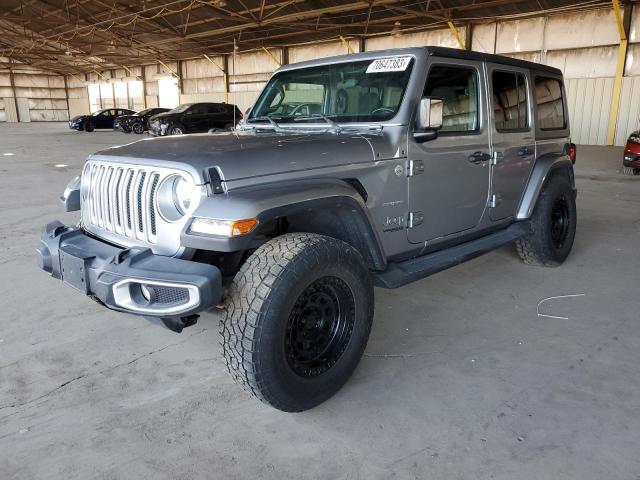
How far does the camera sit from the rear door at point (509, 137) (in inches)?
139

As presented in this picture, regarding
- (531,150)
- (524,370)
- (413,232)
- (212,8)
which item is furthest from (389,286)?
(212,8)

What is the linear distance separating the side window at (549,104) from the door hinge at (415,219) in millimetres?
1736

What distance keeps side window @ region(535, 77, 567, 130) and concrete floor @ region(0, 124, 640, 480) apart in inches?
54.4

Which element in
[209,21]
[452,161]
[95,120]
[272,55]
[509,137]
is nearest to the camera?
[452,161]

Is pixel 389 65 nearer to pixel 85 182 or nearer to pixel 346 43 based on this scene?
pixel 85 182

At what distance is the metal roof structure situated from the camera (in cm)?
1700

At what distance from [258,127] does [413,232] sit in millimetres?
1281

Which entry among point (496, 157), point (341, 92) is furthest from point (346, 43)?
point (341, 92)

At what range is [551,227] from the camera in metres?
4.30

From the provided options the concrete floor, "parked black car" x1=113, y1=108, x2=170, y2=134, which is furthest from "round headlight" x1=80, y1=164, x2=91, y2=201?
"parked black car" x1=113, y1=108, x2=170, y2=134

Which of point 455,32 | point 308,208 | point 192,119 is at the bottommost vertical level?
point 308,208

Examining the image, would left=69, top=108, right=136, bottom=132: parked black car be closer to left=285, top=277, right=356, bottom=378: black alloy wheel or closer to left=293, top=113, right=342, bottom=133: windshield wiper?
left=293, top=113, right=342, bottom=133: windshield wiper

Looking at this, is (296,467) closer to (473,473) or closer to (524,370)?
(473,473)

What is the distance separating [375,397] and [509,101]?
2484 millimetres
